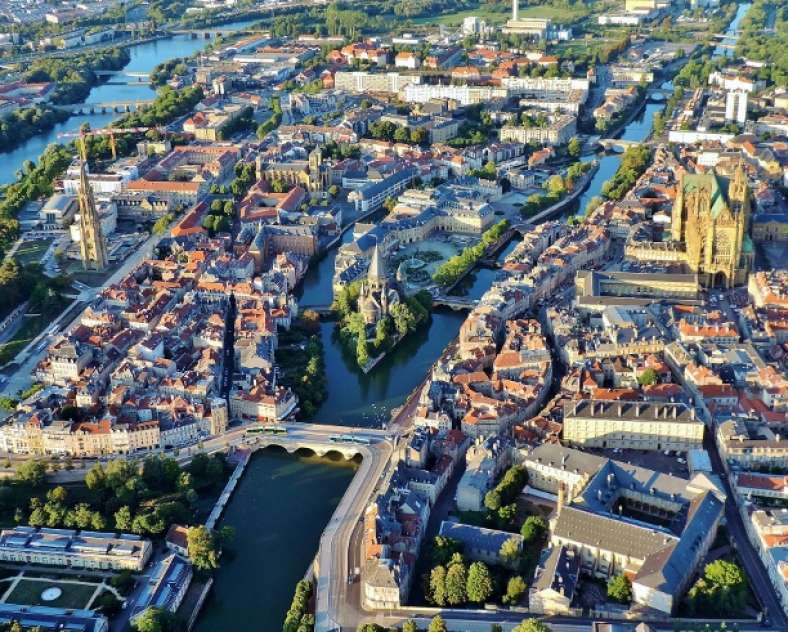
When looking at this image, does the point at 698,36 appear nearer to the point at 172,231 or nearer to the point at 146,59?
the point at 146,59

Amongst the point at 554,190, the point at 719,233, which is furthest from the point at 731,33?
the point at 719,233

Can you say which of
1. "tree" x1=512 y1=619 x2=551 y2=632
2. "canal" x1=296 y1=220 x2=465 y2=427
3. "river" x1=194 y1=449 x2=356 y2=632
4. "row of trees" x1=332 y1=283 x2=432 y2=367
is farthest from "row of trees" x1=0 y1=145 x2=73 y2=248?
"tree" x1=512 y1=619 x2=551 y2=632

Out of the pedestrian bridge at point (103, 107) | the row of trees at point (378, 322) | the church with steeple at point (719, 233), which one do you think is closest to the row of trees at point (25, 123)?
the pedestrian bridge at point (103, 107)

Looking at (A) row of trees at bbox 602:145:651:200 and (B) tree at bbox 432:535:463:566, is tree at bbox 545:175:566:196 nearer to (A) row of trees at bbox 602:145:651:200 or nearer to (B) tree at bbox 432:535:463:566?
(A) row of trees at bbox 602:145:651:200

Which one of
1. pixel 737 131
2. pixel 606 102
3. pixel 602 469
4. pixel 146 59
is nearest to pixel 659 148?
pixel 737 131

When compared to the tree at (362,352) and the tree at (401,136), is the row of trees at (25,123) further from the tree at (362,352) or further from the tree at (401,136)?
the tree at (362,352)

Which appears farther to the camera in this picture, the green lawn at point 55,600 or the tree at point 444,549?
the tree at point 444,549

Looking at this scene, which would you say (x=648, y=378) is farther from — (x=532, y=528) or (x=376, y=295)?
(x=376, y=295)
